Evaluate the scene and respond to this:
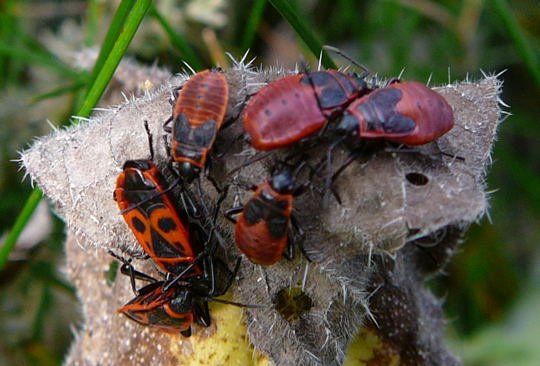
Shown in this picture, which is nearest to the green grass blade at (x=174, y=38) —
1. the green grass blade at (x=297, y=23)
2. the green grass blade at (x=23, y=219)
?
the green grass blade at (x=297, y=23)

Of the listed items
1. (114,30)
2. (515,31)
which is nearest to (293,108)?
(114,30)

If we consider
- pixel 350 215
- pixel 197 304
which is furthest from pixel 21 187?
pixel 350 215

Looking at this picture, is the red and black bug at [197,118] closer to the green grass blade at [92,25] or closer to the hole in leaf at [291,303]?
the hole in leaf at [291,303]

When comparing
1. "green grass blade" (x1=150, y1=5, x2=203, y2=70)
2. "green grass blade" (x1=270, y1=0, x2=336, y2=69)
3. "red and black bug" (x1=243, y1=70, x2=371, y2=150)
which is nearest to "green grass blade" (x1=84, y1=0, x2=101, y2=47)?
"green grass blade" (x1=150, y1=5, x2=203, y2=70)

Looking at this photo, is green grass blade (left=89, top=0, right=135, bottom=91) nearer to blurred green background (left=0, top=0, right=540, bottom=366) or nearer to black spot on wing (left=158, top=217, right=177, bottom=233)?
blurred green background (left=0, top=0, right=540, bottom=366)

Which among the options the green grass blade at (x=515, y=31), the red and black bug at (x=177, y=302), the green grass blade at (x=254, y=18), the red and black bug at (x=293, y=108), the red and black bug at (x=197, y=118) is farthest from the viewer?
the green grass blade at (x=254, y=18)

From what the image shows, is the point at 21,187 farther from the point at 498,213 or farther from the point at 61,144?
the point at 498,213
